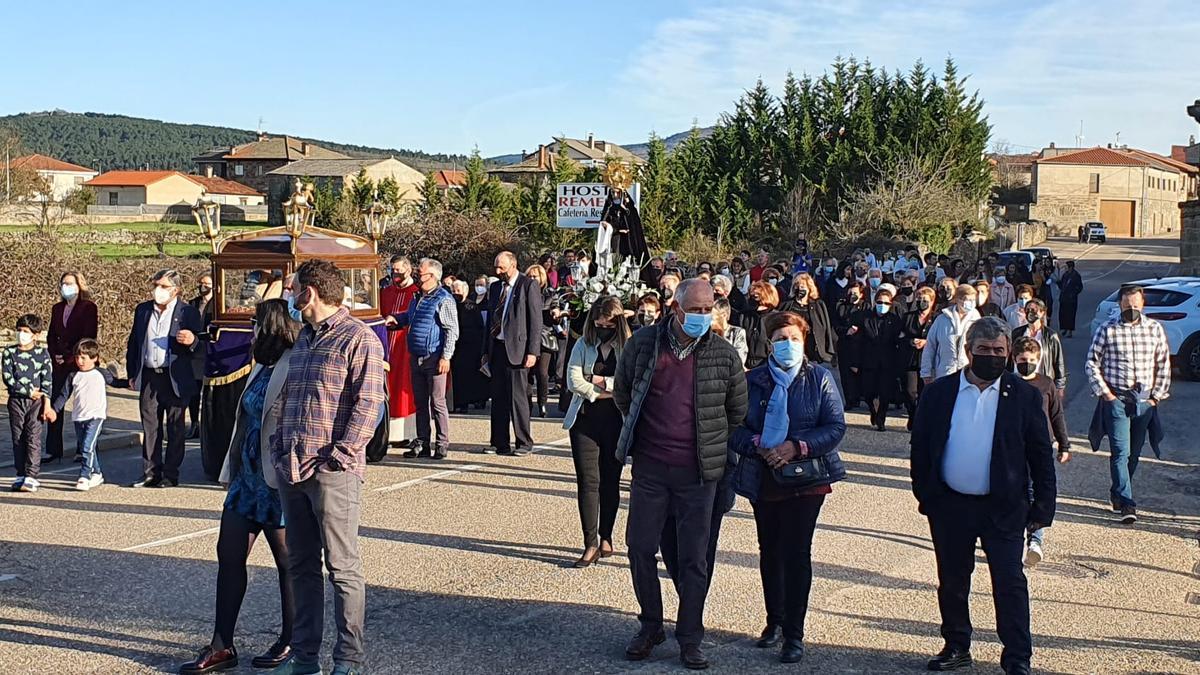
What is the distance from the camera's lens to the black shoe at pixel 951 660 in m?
6.19

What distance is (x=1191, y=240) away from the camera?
31750 mm

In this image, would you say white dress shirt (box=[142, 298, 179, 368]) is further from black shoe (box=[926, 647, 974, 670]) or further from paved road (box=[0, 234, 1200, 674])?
black shoe (box=[926, 647, 974, 670])

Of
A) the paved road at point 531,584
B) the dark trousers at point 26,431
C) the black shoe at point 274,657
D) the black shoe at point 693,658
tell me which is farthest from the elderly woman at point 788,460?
the dark trousers at point 26,431

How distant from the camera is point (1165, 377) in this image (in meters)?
9.77

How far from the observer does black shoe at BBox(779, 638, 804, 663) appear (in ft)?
20.7

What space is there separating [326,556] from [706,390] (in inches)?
78.7

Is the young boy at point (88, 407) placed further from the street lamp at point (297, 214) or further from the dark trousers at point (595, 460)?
the dark trousers at point (595, 460)

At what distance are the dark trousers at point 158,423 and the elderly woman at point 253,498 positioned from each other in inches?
200

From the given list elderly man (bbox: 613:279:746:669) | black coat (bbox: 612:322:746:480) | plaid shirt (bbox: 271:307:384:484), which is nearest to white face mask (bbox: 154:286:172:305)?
plaid shirt (bbox: 271:307:384:484)

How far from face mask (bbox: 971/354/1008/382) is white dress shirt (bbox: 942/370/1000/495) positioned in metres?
0.07

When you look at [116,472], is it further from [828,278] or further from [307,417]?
[828,278]

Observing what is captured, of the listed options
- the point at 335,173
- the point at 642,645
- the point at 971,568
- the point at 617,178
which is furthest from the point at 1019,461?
the point at 335,173

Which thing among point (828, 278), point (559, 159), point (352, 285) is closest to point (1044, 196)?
point (559, 159)

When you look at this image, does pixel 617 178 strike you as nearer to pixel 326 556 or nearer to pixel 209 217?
pixel 209 217
